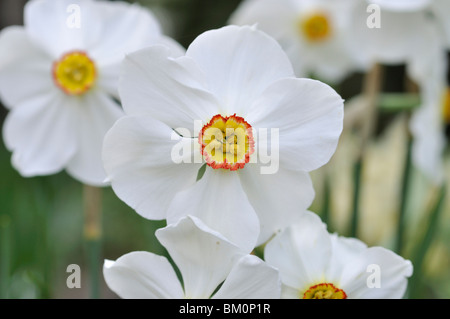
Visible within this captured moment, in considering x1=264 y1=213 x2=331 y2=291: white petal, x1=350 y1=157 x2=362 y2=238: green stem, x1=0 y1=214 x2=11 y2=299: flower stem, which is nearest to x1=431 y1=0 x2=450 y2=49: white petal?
x1=350 y1=157 x2=362 y2=238: green stem

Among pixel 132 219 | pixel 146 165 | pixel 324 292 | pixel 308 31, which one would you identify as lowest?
pixel 132 219

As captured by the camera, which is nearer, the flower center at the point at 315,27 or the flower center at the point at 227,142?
the flower center at the point at 227,142

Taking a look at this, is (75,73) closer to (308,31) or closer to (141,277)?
(141,277)

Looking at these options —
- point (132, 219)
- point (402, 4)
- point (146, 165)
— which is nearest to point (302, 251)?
point (146, 165)

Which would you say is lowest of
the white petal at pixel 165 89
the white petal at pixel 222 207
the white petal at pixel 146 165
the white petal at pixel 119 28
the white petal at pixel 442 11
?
the white petal at pixel 222 207

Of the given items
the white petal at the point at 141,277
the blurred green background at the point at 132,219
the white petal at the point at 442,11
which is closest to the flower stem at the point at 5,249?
the blurred green background at the point at 132,219

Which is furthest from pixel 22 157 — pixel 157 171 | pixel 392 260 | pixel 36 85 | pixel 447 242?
pixel 447 242

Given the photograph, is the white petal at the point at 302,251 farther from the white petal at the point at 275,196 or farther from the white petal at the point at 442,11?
the white petal at the point at 442,11
